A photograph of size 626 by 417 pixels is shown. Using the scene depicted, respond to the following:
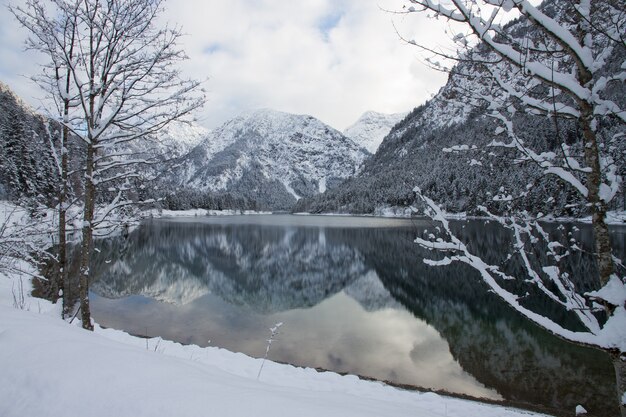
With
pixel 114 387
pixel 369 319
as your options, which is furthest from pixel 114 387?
pixel 369 319

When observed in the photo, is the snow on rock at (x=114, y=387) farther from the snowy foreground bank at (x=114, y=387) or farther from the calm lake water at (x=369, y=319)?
the calm lake water at (x=369, y=319)

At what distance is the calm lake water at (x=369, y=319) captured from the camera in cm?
1219

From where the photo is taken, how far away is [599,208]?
10.5 feet

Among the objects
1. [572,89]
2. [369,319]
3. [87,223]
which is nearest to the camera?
[572,89]

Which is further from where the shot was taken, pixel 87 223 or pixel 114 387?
pixel 87 223

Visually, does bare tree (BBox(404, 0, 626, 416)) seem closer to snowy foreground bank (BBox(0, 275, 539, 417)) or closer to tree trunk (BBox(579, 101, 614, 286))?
tree trunk (BBox(579, 101, 614, 286))

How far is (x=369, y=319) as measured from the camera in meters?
19.9

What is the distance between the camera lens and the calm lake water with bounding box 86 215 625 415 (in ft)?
40.0

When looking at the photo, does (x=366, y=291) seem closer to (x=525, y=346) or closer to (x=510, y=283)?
(x=510, y=283)

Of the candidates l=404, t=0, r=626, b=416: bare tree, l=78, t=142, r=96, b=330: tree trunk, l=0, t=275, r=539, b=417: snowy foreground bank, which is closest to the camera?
l=0, t=275, r=539, b=417: snowy foreground bank

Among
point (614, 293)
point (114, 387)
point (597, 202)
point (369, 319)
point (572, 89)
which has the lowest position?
point (369, 319)

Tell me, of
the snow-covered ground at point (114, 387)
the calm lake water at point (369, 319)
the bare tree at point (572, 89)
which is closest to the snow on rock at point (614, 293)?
the bare tree at point (572, 89)

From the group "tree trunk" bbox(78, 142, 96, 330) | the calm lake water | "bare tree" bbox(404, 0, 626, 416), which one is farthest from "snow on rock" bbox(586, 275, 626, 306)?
"tree trunk" bbox(78, 142, 96, 330)

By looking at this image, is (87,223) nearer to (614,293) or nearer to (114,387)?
(114,387)
